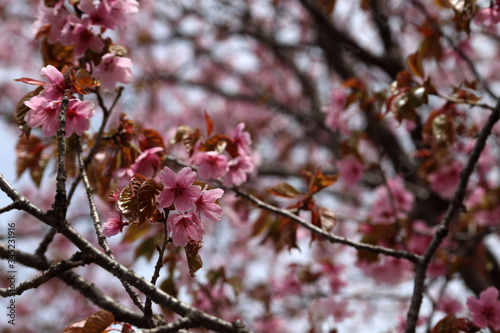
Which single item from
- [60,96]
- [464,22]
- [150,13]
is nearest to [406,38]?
[150,13]

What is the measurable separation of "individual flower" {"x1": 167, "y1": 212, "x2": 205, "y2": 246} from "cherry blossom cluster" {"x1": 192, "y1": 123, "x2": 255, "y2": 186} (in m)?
0.42

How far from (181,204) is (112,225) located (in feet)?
0.55

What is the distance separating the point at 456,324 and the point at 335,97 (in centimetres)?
129

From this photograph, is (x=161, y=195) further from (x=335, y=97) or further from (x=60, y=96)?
(x=335, y=97)

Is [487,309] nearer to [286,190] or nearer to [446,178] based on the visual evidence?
[286,190]

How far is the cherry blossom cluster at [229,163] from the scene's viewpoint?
149 cm

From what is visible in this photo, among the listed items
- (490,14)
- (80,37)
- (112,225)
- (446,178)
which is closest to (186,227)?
(112,225)

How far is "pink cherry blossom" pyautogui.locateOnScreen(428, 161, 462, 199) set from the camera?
7.96 ft

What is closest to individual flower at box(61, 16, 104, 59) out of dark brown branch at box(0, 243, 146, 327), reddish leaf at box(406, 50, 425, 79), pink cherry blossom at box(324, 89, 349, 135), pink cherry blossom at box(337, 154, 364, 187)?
dark brown branch at box(0, 243, 146, 327)

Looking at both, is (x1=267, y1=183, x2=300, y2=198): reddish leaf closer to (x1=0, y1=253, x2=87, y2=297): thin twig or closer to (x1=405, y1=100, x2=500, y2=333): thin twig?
(x1=405, y1=100, x2=500, y2=333): thin twig

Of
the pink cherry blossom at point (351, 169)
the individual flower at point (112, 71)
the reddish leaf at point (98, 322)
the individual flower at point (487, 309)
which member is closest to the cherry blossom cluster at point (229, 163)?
the individual flower at point (112, 71)

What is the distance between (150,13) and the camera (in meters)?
5.85

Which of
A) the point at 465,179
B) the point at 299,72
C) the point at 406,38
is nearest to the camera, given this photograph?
the point at 465,179

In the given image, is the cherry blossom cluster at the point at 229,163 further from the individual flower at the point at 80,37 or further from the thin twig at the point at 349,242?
the individual flower at the point at 80,37
